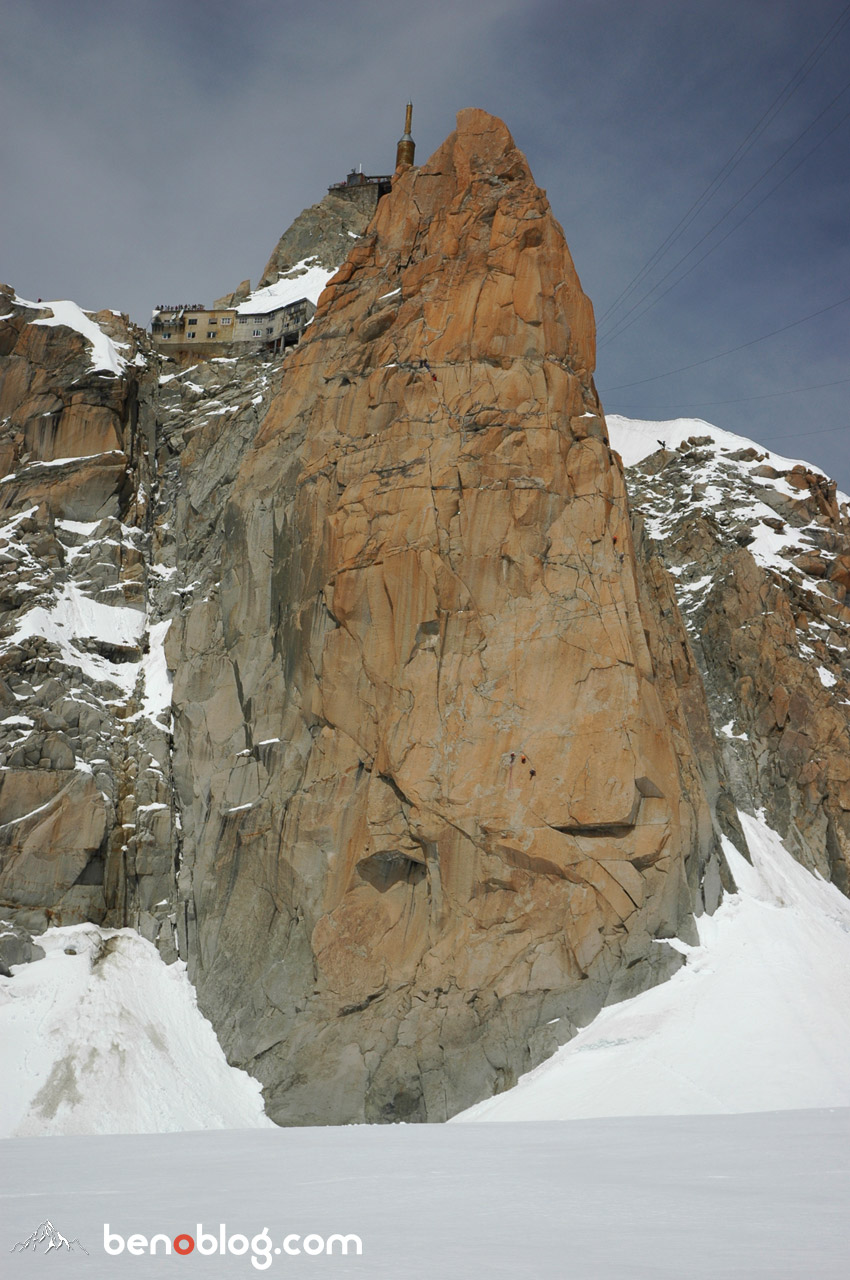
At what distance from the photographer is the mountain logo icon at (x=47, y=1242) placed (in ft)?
29.2

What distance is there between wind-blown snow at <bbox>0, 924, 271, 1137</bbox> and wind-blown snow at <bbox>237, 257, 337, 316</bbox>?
38.6 metres

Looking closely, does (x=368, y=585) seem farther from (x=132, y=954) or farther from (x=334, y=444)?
(x=132, y=954)

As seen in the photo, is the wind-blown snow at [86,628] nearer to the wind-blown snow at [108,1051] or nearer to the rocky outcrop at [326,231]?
the wind-blown snow at [108,1051]

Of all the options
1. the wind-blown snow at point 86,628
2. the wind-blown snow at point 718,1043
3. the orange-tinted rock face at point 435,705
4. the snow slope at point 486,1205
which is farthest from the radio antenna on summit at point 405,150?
the snow slope at point 486,1205

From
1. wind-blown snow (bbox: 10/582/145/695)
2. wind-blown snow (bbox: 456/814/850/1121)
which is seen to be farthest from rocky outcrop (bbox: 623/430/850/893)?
wind-blown snow (bbox: 10/582/145/695)

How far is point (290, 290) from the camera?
227 feet

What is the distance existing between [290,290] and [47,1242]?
65.6 m

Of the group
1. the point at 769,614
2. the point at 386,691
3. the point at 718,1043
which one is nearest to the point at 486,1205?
the point at 718,1043

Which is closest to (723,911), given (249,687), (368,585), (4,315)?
(368,585)

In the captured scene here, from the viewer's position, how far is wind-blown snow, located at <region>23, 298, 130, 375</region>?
5756cm

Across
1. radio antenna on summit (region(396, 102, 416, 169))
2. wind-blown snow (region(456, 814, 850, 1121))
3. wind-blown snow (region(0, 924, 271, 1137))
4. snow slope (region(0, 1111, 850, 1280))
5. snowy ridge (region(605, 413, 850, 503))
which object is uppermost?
radio antenna on summit (region(396, 102, 416, 169))

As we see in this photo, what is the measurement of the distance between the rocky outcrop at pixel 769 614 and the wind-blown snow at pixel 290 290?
2343 cm

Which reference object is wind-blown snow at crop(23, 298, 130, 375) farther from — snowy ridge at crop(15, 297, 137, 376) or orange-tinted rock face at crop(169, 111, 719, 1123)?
orange-tinted rock face at crop(169, 111, 719, 1123)

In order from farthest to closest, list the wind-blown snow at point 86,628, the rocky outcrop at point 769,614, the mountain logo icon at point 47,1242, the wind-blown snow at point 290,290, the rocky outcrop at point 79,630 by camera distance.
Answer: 1. the wind-blown snow at point 290,290
2. the rocky outcrop at point 769,614
3. the wind-blown snow at point 86,628
4. the rocky outcrop at point 79,630
5. the mountain logo icon at point 47,1242
